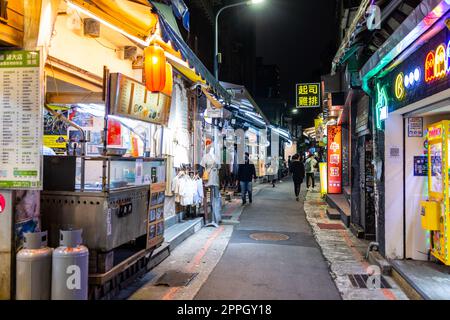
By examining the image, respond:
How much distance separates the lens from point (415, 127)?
711 cm

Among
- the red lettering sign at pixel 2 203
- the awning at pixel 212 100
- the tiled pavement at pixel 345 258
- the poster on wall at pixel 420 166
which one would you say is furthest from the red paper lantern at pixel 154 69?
the awning at pixel 212 100

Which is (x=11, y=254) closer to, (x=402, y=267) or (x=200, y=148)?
(x=402, y=267)

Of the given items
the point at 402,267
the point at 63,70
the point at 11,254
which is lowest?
the point at 402,267

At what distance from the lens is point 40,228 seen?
16.4ft

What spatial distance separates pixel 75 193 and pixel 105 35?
4297 millimetres

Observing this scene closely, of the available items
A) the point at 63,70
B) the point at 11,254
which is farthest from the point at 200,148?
the point at 11,254

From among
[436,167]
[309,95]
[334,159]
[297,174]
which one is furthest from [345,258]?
[309,95]

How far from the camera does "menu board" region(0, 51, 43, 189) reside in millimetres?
4582

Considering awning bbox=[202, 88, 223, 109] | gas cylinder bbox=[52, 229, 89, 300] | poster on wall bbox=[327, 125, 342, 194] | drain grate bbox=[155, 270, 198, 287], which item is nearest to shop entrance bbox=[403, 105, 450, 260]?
drain grate bbox=[155, 270, 198, 287]

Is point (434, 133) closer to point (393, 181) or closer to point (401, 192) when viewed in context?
point (393, 181)

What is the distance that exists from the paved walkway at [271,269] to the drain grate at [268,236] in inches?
6.5

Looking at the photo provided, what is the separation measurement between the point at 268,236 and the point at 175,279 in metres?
4.17

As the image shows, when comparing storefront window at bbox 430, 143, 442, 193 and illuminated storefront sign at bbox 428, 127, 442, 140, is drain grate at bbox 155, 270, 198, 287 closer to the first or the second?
storefront window at bbox 430, 143, 442, 193

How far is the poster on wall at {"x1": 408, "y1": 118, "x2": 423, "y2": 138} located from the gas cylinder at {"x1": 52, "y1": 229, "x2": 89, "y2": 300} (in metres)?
6.13
